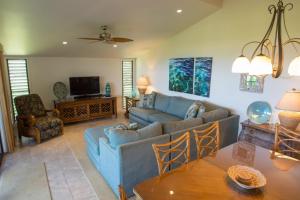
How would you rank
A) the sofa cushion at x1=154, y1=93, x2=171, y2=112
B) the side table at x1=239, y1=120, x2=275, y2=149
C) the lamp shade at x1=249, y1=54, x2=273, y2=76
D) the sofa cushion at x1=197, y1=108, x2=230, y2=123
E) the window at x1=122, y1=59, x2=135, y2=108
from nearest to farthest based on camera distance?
1. the lamp shade at x1=249, y1=54, x2=273, y2=76
2. the side table at x1=239, y1=120, x2=275, y2=149
3. the sofa cushion at x1=197, y1=108, x2=230, y2=123
4. the sofa cushion at x1=154, y1=93, x2=171, y2=112
5. the window at x1=122, y1=59, x2=135, y2=108

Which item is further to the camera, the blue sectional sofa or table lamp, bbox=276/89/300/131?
table lamp, bbox=276/89/300/131

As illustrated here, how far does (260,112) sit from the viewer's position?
3424mm

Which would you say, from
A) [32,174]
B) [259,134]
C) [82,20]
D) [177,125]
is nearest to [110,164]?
[177,125]

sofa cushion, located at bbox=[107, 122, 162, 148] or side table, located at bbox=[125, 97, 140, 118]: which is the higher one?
sofa cushion, located at bbox=[107, 122, 162, 148]

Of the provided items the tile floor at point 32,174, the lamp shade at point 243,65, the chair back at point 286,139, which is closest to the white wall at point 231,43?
the chair back at point 286,139

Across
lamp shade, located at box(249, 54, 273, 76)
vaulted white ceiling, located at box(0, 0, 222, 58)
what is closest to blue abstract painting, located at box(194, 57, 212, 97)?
vaulted white ceiling, located at box(0, 0, 222, 58)

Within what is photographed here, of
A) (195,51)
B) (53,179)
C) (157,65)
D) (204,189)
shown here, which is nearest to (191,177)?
(204,189)

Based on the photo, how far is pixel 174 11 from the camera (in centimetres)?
369

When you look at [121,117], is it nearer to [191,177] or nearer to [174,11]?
[174,11]

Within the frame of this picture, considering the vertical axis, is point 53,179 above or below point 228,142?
below

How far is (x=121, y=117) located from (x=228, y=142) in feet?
12.1

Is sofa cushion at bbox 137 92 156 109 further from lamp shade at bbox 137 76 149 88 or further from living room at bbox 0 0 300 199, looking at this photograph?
lamp shade at bbox 137 76 149 88

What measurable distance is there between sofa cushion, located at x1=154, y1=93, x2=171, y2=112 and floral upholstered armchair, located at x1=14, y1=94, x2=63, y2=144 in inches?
104

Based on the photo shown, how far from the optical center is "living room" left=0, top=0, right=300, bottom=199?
1820mm
